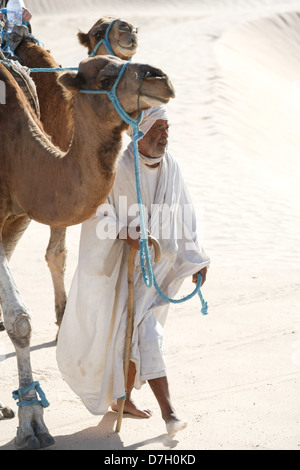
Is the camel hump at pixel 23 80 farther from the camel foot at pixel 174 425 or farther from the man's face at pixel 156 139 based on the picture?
the camel foot at pixel 174 425

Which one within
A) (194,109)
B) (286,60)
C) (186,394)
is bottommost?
(286,60)

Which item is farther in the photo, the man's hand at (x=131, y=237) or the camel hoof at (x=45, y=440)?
the man's hand at (x=131, y=237)

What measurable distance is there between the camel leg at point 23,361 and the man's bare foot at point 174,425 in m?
0.65

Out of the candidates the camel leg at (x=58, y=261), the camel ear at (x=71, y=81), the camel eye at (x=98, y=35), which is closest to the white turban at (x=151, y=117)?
the camel ear at (x=71, y=81)

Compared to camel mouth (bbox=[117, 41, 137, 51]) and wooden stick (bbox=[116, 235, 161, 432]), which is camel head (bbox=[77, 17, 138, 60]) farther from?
wooden stick (bbox=[116, 235, 161, 432])

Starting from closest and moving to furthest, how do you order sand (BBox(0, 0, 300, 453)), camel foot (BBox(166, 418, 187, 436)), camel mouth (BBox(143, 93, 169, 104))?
camel mouth (BBox(143, 93, 169, 104))
camel foot (BBox(166, 418, 187, 436))
sand (BBox(0, 0, 300, 453))

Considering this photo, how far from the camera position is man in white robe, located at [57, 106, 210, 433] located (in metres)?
4.81

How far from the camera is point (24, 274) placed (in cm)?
871

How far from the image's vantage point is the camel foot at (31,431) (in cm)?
447

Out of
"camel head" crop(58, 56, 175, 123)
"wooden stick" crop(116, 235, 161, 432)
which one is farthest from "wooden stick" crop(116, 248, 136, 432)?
"camel head" crop(58, 56, 175, 123)

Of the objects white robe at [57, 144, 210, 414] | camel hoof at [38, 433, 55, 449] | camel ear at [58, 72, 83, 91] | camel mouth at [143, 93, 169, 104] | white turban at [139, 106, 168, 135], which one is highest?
camel mouth at [143, 93, 169, 104]

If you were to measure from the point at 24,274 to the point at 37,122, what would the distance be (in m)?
3.92

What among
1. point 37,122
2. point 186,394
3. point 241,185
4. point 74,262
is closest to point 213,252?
point 74,262

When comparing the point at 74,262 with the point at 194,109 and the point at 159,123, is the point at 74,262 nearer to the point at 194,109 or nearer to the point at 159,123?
the point at 159,123
